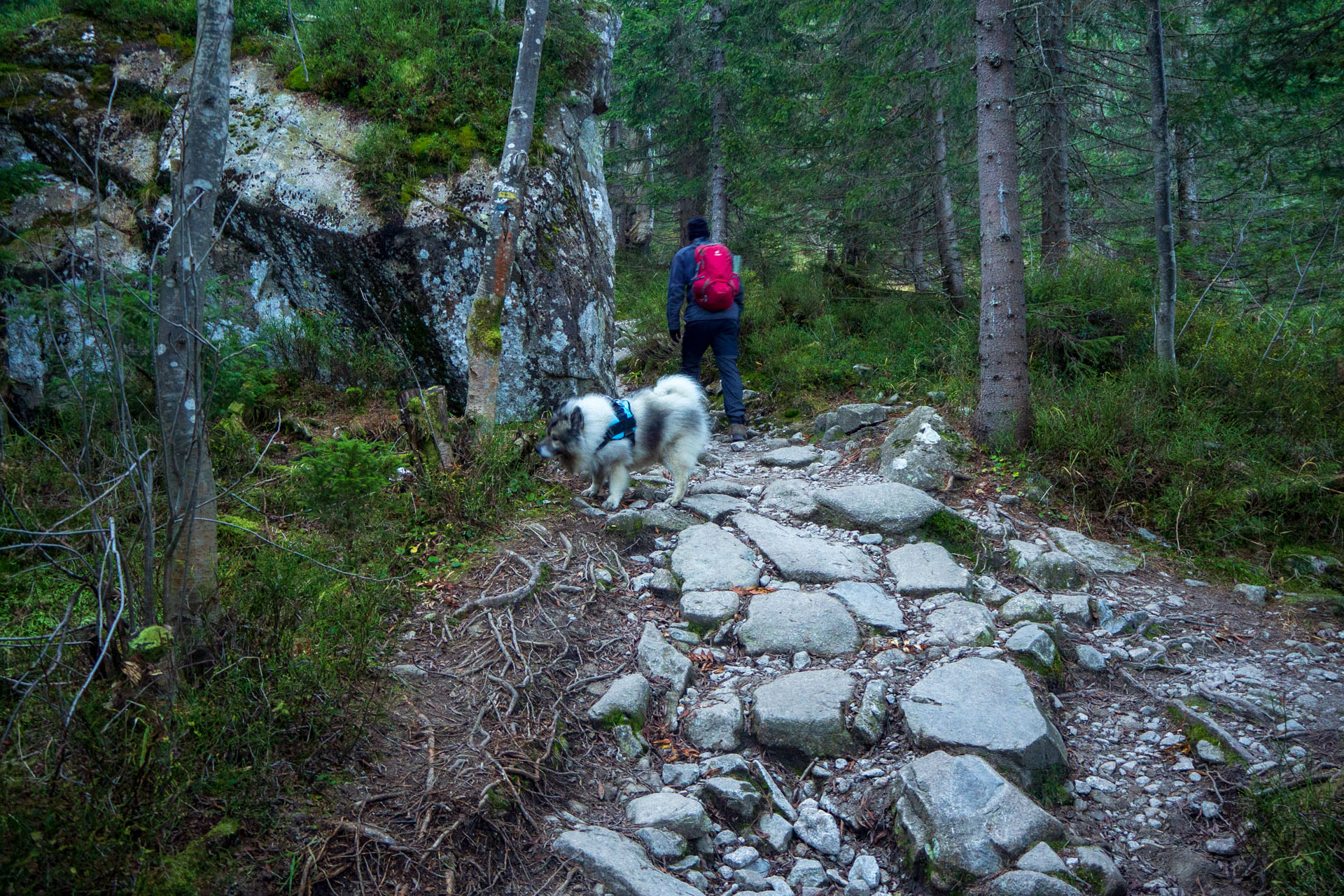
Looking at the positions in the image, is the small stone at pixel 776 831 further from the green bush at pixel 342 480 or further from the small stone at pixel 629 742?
the green bush at pixel 342 480

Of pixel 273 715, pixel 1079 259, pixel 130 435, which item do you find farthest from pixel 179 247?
pixel 1079 259

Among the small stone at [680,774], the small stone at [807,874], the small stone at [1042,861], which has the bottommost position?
the small stone at [807,874]

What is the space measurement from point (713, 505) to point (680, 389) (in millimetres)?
1184

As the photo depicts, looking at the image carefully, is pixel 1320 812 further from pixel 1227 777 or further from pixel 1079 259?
pixel 1079 259

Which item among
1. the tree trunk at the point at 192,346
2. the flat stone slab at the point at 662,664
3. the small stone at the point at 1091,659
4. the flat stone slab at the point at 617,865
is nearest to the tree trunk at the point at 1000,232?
the small stone at the point at 1091,659

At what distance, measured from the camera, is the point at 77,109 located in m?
7.75

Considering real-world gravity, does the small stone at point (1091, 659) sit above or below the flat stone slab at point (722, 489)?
below

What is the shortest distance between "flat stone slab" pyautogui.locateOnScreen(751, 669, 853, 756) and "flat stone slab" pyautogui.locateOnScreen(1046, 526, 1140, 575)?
2.55 meters

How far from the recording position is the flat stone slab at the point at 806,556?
213 inches

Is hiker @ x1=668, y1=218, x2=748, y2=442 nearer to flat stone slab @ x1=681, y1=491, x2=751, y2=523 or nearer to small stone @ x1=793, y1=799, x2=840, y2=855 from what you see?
flat stone slab @ x1=681, y1=491, x2=751, y2=523

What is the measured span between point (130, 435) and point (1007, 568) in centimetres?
547

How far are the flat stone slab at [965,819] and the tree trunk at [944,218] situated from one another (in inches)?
329

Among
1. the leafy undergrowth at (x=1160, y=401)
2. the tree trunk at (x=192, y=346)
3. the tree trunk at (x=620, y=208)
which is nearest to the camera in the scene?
the tree trunk at (x=192, y=346)

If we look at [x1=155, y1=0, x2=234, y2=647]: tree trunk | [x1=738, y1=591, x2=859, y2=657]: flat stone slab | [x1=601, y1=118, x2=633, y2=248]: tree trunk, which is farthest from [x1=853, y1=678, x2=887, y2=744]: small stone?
[x1=601, y1=118, x2=633, y2=248]: tree trunk
